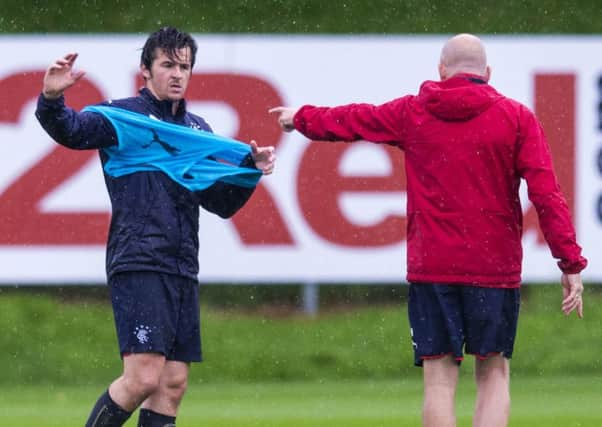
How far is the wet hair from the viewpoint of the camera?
6.78 metres

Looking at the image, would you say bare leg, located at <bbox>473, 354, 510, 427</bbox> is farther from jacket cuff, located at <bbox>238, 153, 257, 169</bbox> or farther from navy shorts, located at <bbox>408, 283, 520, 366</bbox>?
jacket cuff, located at <bbox>238, 153, 257, 169</bbox>

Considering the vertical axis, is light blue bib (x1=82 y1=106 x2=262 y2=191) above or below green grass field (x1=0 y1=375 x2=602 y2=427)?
above

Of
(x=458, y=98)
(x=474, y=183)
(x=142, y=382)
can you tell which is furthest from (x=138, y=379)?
(x=458, y=98)

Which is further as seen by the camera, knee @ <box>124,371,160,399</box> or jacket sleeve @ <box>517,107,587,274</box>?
knee @ <box>124,371,160,399</box>

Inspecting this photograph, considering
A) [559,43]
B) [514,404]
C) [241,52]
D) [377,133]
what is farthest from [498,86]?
[377,133]

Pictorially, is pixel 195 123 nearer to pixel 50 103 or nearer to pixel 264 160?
pixel 264 160

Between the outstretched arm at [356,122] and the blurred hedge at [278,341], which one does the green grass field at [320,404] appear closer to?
the blurred hedge at [278,341]

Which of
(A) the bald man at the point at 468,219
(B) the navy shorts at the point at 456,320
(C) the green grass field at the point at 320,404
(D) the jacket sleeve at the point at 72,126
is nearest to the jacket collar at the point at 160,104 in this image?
(D) the jacket sleeve at the point at 72,126

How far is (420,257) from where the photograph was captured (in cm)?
642

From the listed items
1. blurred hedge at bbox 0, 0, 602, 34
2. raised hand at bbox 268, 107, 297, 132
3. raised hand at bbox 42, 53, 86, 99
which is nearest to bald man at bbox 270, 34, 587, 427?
raised hand at bbox 268, 107, 297, 132

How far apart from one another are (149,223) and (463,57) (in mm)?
1579

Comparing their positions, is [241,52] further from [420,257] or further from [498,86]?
[420,257]

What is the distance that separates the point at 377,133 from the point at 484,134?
494 millimetres

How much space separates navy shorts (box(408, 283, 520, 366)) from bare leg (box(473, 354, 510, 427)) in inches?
3.1
